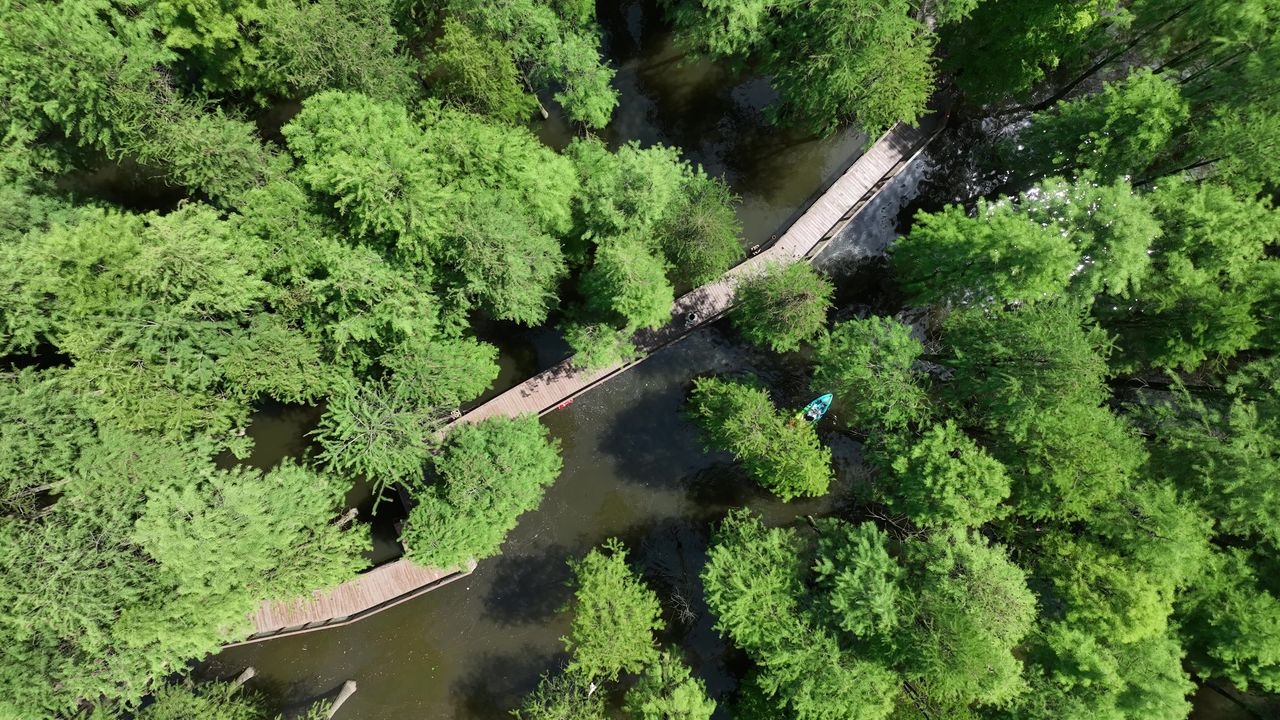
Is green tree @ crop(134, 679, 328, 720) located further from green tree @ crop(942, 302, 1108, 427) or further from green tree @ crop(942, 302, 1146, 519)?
green tree @ crop(942, 302, 1146, 519)

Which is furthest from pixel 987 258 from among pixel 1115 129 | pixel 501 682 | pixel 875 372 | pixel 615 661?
pixel 501 682

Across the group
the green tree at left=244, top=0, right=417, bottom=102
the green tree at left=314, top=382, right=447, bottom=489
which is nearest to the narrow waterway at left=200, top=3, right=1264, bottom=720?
the green tree at left=314, top=382, right=447, bottom=489

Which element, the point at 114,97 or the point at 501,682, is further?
the point at 501,682

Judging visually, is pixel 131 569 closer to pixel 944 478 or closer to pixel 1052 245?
pixel 944 478

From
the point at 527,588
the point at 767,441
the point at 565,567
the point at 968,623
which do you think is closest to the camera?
the point at 968,623

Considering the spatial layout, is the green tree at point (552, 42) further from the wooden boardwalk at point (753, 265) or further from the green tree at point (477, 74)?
the wooden boardwalk at point (753, 265)

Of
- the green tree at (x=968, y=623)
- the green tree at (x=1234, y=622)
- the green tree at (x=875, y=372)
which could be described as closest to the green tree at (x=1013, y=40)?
the green tree at (x=875, y=372)
